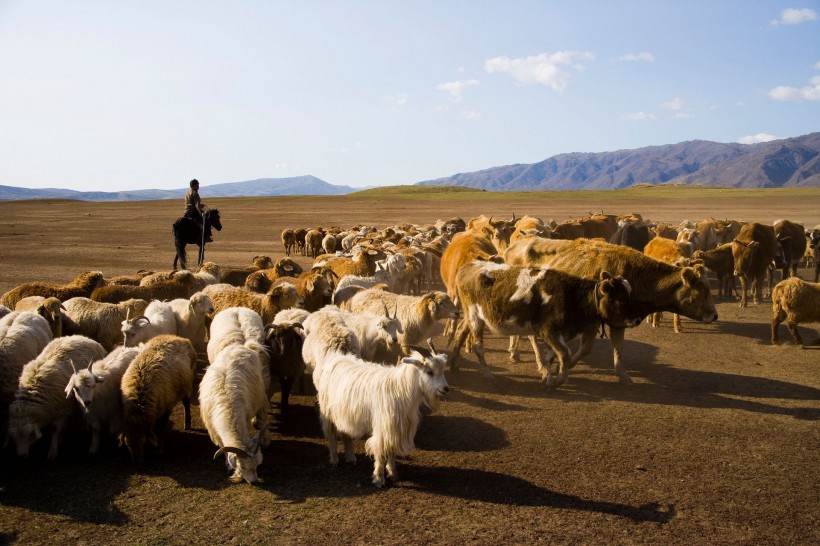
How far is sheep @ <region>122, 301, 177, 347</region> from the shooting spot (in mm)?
8484

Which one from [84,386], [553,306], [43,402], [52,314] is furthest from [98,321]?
[553,306]

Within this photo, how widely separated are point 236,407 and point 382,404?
1529 mm

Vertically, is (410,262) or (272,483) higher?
(410,262)

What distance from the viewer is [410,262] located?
1506 centimetres

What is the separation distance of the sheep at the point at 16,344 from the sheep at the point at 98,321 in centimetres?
84

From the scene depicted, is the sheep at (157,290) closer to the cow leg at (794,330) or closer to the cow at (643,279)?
the cow at (643,279)

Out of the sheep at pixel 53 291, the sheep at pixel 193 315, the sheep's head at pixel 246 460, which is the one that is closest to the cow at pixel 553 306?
the sheep's head at pixel 246 460

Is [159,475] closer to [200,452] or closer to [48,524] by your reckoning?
[200,452]

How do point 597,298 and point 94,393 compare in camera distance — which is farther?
point 597,298

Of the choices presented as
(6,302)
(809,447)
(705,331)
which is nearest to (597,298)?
(809,447)

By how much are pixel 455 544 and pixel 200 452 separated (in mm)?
3417

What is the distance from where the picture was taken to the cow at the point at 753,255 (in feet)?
47.3

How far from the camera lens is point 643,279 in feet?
31.5

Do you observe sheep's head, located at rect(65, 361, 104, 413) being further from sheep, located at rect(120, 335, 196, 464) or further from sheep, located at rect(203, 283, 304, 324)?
sheep, located at rect(203, 283, 304, 324)
